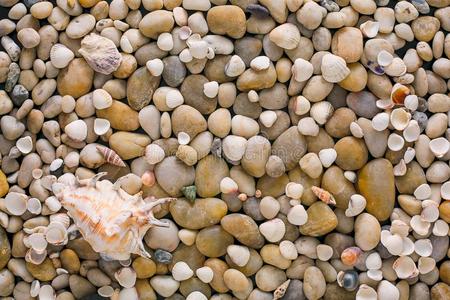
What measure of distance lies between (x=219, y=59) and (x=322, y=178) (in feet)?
0.84

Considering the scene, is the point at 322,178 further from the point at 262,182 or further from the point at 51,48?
the point at 51,48

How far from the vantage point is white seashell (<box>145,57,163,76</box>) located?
1.11 metres

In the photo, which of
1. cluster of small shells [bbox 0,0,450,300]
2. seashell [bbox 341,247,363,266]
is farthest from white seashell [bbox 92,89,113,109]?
seashell [bbox 341,247,363,266]

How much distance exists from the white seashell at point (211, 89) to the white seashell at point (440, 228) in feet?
1.36

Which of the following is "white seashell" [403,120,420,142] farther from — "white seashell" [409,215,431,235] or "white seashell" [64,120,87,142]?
"white seashell" [64,120,87,142]

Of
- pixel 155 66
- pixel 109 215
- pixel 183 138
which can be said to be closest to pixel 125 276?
pixel 109 215

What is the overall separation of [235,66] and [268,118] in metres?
0.10

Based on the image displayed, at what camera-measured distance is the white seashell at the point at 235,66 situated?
111cm

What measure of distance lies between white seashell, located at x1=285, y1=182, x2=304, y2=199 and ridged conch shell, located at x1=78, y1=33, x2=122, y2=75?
1.12 ft

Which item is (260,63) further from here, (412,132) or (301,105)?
(412,132)

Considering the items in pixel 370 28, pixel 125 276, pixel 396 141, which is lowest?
pixel 125 276

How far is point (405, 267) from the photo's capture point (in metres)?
1.11

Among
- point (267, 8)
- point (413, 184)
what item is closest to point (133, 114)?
point (267, 8)

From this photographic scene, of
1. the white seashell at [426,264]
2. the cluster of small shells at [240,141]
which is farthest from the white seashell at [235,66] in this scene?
the white seashell at [426,264]
